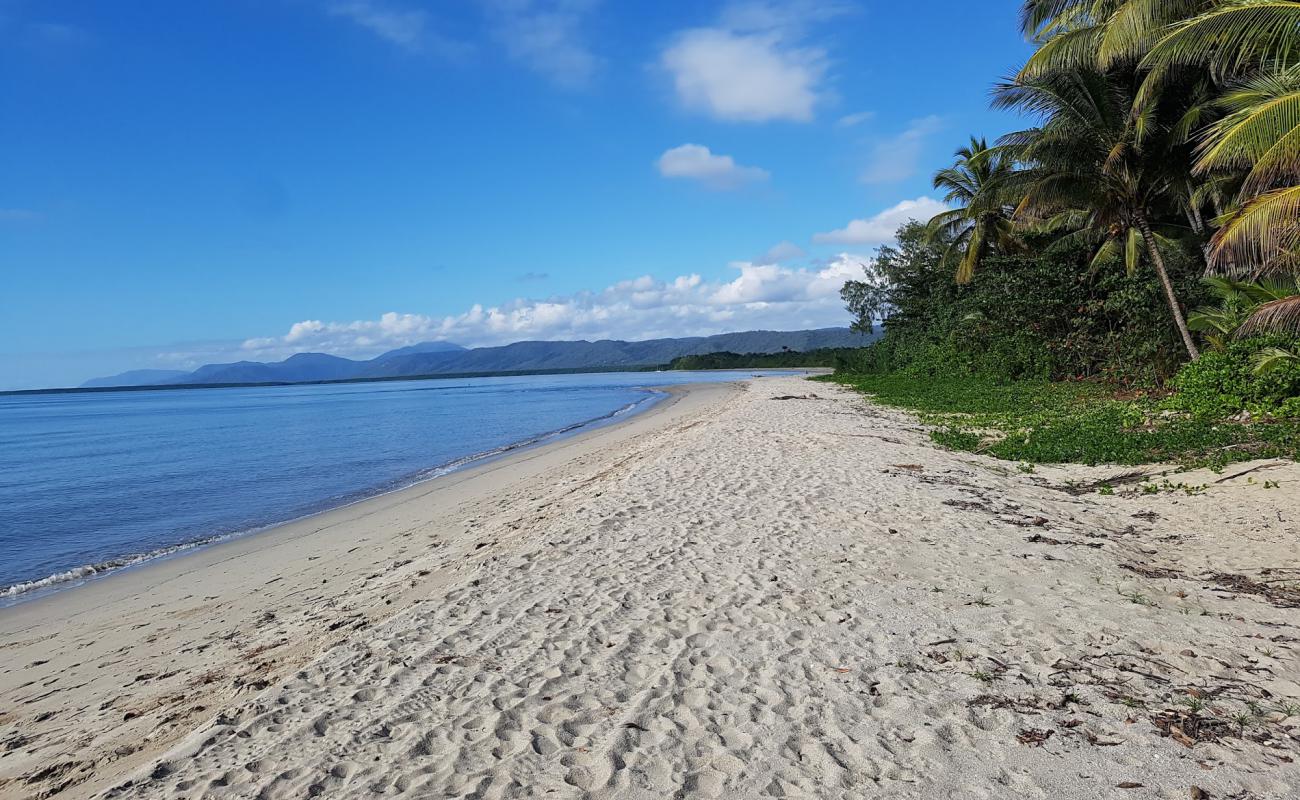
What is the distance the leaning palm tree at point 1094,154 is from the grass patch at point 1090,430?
3133 millimetres

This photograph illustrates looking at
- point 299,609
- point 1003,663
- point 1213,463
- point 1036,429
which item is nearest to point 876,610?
point 1003,663

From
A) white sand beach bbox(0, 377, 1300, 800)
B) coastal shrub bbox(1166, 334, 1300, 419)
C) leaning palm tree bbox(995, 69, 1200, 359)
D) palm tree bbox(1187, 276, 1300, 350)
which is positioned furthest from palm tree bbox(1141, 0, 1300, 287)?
leaning palm tree bbox(995, 69, 1200, 359)

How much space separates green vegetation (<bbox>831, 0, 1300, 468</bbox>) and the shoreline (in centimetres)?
920

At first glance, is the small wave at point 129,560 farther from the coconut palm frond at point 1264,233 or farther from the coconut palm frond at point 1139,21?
the coconut palm frond at point 1139,21

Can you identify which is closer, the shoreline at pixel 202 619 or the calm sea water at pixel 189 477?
the shoreline at pixel 202 619

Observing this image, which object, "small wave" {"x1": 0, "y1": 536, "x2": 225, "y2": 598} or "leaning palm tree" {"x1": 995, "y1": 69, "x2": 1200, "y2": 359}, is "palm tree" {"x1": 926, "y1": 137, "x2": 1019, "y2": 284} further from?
"small wave" {"x1": 0, "y1": 536, "x2": 225, "y2": 598}

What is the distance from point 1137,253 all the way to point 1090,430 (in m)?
11.5

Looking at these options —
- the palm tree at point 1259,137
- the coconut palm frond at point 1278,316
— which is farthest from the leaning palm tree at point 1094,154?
the palm tree at point 1259,137

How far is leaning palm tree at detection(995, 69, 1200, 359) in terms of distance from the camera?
15.6 meters

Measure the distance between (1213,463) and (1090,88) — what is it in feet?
35.4

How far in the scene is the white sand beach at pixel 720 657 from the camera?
322 centimetres

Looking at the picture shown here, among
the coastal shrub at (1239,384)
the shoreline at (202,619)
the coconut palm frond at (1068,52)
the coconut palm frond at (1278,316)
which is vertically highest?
the coconut palm frond at (1068,52)

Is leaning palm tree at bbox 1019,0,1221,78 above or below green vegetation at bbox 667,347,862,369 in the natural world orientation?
above

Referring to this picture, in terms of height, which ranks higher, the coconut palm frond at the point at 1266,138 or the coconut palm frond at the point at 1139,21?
the coconut palm frond at the point at 1139,21
